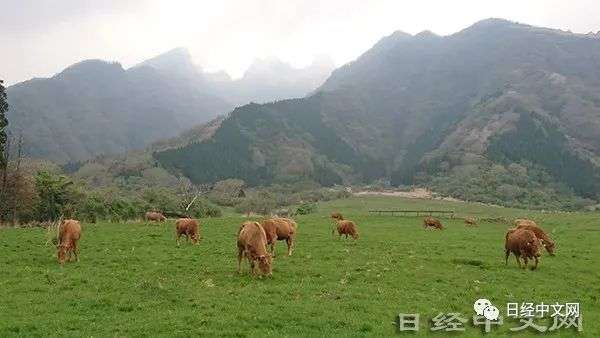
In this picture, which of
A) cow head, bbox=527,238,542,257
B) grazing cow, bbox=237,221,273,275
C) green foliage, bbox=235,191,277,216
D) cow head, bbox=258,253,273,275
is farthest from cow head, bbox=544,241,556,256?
green foliage, bbox=235,191,277,216

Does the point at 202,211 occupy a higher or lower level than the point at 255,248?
lower

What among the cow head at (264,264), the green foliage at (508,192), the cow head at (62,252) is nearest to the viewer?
the cow head at (264,264)

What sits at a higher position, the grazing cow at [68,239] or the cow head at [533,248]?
the grazing cow at [68,239]

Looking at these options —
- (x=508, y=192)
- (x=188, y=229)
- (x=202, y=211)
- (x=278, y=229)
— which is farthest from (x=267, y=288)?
(x=508, y=192)

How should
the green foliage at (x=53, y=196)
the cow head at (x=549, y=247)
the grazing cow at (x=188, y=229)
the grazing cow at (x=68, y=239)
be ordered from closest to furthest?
1. the grazing cow at (x=68, y=239)
2. the cow head at (x=549, y=247)
3. the grazing cow at (x=188, y=229)
4. the green foliage at (x=53, y=196)

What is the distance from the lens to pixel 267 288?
66.7 ft

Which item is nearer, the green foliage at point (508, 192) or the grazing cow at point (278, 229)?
the grazing cow at point (278, 229)

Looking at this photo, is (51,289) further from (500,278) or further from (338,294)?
(500,278)

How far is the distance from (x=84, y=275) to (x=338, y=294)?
11.3 metres

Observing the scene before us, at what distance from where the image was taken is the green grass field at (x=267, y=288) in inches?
634

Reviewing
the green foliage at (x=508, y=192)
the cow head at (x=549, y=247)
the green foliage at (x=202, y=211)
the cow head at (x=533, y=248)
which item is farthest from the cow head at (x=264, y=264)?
the green foliage at (x=508, y=192)

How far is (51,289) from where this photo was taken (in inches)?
808

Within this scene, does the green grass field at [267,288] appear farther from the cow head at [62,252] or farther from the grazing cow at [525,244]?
the grazing cow at [525,244]

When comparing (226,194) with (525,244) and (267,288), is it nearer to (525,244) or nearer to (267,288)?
(525,244)
